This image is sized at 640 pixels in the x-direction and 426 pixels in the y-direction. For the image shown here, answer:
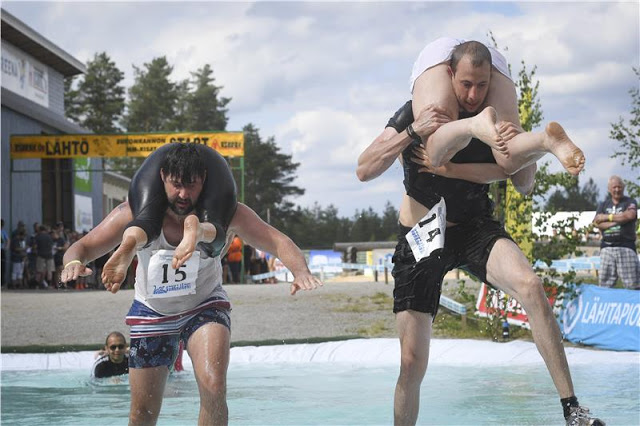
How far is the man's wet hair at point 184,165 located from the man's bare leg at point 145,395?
3.39 ft

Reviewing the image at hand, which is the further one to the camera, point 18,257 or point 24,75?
point 24,75

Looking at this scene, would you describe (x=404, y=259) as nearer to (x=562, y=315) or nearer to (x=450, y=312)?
(x=562, y=315)

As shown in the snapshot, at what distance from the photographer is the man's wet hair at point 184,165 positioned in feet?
14.4

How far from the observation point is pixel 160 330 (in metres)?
4.75

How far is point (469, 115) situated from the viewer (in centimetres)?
446

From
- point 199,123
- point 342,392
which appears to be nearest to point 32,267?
point 342,392

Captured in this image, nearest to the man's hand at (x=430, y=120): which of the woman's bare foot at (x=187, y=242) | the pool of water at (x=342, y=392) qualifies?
the woman's bare foot at (x=187, y=242)

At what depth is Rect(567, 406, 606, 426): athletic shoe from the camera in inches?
160

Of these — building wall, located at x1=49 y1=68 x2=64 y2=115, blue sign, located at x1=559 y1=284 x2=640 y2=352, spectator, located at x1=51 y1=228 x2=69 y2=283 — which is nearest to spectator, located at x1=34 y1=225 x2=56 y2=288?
spectator, located at x1=51 y1=228 x2=69 y2=283

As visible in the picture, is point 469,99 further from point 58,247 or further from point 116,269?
point 58,247

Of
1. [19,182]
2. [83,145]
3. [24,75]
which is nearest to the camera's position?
[83,145]

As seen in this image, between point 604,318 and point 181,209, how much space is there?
7.17 metres

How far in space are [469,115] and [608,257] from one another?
25.3 ft

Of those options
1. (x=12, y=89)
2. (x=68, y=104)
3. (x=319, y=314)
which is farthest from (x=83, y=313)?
A: (x=68, y=104)
